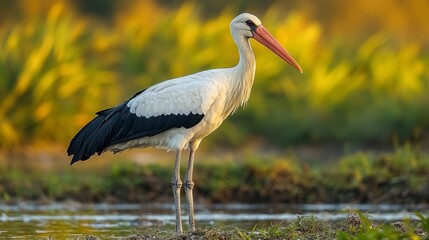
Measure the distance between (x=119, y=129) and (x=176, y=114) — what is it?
548 millimetres

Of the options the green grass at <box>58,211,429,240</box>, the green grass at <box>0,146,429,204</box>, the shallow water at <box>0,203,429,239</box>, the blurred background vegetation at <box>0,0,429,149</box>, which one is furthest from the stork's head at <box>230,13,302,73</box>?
the blurred background vegetation at <box>0,0,429,149</box>

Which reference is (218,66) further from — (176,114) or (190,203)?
(190,203)

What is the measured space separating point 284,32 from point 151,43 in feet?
8.55

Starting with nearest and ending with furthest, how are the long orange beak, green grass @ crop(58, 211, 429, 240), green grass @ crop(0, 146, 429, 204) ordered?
green grass @ crop(58, 211, 429, 240) → the long orange beak → green grass @ crop(0, 146, 429, 204)

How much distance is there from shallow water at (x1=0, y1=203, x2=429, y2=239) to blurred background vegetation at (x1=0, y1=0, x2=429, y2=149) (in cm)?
524

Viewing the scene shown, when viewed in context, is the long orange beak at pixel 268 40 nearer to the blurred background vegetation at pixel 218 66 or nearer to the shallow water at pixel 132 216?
the shallow water at pixel 132 216

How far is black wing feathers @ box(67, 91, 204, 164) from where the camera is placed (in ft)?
36.4

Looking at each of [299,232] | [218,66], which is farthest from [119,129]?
[218,66]

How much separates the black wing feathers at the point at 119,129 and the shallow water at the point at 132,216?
0.76 meters

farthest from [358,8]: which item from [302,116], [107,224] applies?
[107,224]

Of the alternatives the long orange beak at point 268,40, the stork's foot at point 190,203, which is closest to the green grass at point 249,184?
the stork's foot at point 190,203

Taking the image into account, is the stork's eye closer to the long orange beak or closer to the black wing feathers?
the long orange beak

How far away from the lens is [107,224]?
11.7m

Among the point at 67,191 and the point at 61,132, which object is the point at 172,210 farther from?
the point at 61,132
